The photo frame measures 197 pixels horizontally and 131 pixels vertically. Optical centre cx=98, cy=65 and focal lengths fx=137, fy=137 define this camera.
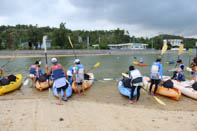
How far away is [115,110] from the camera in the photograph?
445cm

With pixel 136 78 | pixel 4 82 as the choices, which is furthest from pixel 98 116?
pixel 4 82

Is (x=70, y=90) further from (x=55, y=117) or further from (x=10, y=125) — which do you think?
(x=10, y=125)

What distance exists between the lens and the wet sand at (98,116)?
3436 mm

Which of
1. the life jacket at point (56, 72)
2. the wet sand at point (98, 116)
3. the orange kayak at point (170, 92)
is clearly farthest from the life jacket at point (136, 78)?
the life jacket at point (56, 72)

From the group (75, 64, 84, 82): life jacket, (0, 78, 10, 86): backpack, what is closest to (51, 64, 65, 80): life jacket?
(75, 64, 84, 82): life jacket

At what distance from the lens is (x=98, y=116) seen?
A: 3994mm

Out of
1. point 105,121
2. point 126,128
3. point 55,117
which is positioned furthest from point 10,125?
point 126,128

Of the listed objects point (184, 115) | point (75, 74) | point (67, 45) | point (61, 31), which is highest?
point (61, 31)

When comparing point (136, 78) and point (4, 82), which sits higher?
point (136, 78)

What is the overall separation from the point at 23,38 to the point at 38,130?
5152 cm

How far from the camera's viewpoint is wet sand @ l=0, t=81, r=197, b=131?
3.44 m

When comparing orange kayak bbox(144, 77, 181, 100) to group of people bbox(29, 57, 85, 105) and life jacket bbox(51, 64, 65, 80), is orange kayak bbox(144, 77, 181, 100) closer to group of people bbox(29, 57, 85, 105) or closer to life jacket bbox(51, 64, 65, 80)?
group of people bbox(29, 57, 85, 105)

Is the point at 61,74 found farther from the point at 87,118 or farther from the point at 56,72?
the point at 87,118

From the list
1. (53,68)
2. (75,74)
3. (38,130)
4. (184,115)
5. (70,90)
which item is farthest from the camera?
(70,90)
